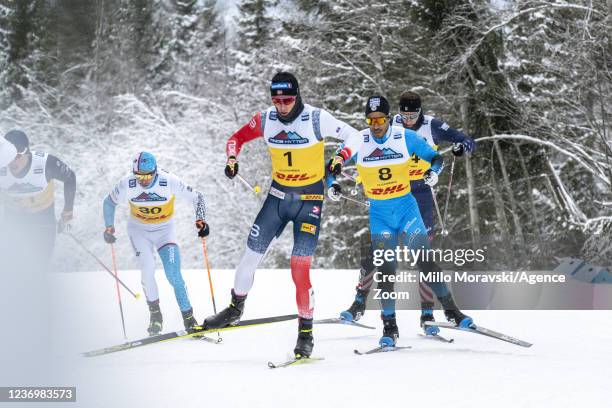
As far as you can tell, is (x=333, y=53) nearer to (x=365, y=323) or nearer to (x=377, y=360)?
(x=365, y=323)

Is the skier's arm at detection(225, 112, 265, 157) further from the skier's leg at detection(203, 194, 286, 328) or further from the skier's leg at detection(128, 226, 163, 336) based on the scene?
the skier's leg at detection(128, 226, 163, 336)

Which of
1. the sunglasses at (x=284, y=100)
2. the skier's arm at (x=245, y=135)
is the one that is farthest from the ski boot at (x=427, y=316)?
the sunglasses at (x=284, y=100)

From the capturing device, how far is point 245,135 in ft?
22.8

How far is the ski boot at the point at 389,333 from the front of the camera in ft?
22.5

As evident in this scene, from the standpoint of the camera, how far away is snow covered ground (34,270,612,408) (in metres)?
5.05

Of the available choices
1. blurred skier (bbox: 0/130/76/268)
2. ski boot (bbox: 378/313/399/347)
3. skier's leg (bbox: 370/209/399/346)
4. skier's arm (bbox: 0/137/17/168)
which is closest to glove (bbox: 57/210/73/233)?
blurred skier (bbox: 0/130/76/268)

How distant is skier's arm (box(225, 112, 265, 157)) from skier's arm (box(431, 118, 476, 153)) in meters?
2.04

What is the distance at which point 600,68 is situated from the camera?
14266mm

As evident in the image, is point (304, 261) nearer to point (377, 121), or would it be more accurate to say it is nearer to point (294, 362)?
point (294, 362)

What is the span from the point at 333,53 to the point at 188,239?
309 inches

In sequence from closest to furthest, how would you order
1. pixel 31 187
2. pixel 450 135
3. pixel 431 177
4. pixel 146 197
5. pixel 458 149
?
1. pixel 431 177
2. pixel 458 149
3. pixel 450 135
4. pixel 146 197
5. pixel 31 187

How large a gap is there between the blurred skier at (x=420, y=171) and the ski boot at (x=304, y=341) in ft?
5.07

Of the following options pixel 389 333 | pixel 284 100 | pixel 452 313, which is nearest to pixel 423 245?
pixel 452 313

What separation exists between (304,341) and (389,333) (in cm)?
89
